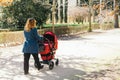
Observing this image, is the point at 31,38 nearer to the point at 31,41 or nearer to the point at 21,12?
the point at 31,41

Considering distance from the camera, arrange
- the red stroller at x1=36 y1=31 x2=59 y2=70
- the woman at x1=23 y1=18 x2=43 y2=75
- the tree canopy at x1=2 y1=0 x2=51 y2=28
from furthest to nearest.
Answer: the tree canopy at x1=2 y1=0 x2=51 y2=28
the red stroller at x1=36 y1=31 x2=59 y2=70
the woman at x1=23 y1=18 x2=43 y2=75

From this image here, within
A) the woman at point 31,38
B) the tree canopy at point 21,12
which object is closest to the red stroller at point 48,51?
the woman at point 31,38

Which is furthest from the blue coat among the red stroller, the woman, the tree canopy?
the tree canopy

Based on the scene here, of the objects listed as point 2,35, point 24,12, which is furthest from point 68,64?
point 24,12

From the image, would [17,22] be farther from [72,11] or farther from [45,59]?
[72,11]

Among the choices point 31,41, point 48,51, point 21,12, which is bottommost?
point 48,51

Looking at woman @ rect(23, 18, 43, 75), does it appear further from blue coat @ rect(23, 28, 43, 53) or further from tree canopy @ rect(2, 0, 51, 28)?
tree canopy @ rect(2, 0, 51, 28)

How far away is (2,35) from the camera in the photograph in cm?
2148

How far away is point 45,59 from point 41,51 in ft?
1.96

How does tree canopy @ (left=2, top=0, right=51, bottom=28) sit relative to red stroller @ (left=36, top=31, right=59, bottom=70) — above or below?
above

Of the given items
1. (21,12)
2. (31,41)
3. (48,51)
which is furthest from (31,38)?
(21,12)

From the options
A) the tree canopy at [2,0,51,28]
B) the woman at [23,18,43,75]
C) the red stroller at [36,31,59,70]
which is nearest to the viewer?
the woman at [23,18,43,75]

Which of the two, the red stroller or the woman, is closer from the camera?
the woman

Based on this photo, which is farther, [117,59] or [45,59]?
[117,59]
